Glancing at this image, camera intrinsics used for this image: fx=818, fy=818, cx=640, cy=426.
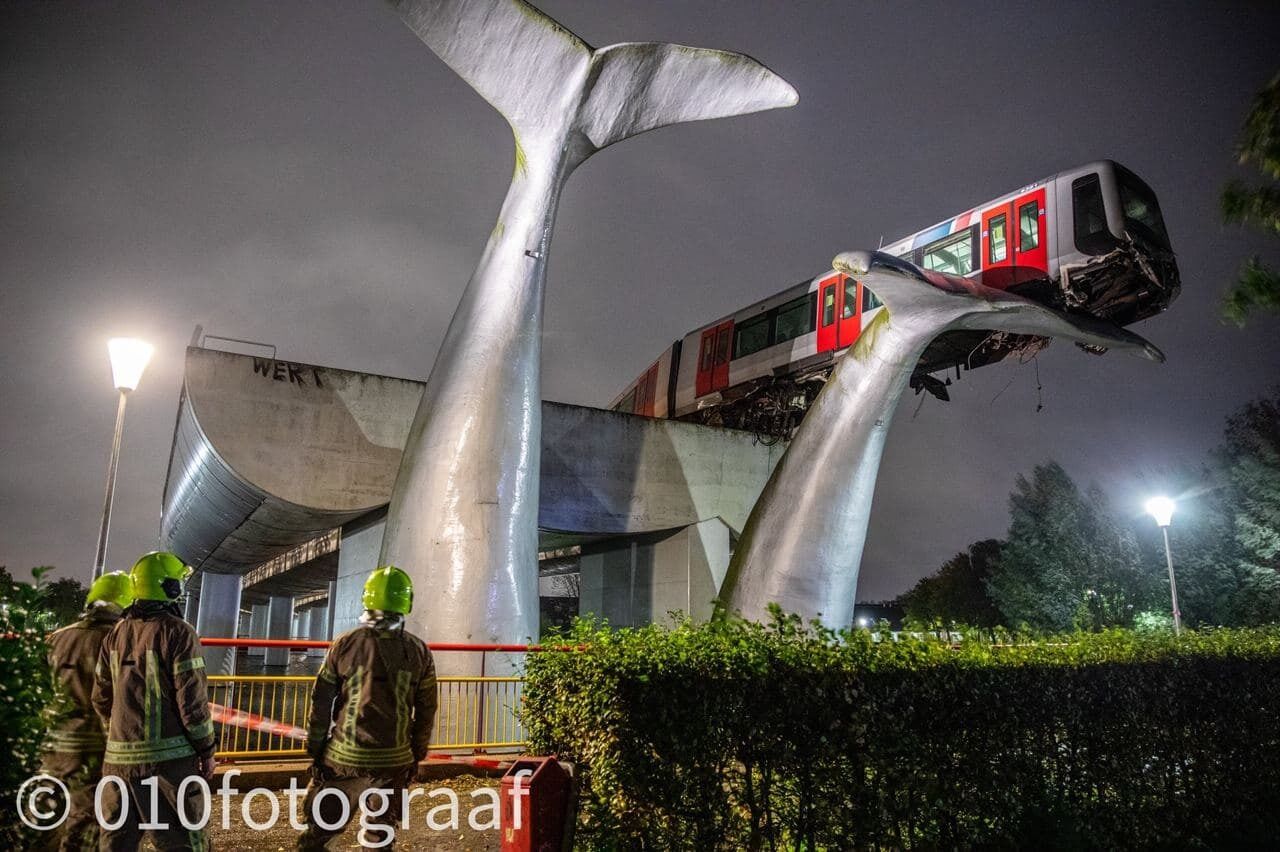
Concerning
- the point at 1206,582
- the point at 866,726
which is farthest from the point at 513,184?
the point at 1206,582

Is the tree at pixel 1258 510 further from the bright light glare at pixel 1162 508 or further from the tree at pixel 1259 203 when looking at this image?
the tree at pixel 1259 203

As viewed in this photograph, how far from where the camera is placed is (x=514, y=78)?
484 inches

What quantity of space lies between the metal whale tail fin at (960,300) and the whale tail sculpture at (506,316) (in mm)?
3976

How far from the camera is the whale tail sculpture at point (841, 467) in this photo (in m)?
12.5

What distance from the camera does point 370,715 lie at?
389cm

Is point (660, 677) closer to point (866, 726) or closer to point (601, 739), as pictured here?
point (601, 739)

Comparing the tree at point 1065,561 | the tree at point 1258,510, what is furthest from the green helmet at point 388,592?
the tree at point 1065,561

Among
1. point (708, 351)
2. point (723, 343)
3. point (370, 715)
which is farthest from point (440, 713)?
point (708, 351)

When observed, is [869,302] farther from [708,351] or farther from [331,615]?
[331,615]

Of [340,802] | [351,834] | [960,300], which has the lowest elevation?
[351,834]

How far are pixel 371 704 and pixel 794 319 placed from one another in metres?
15.3

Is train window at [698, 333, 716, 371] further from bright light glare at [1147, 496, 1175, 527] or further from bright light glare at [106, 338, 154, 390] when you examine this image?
bright light glare at [106, 338, 154, 390]

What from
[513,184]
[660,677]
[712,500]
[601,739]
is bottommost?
[601,739]

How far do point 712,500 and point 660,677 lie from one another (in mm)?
16495
